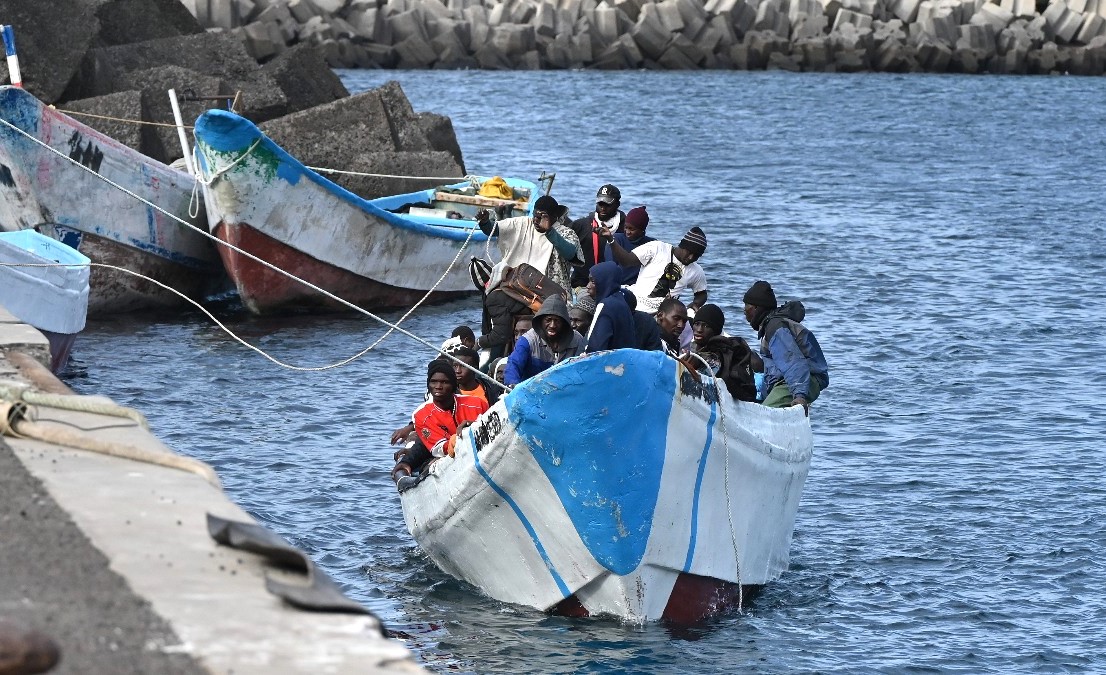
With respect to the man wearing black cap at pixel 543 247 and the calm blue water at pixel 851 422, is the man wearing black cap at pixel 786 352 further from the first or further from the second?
the man wearing black cap at pixel 543 247

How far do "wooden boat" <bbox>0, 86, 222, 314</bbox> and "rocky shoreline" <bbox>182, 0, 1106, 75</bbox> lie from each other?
36.5 metres

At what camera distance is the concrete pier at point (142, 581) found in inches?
172

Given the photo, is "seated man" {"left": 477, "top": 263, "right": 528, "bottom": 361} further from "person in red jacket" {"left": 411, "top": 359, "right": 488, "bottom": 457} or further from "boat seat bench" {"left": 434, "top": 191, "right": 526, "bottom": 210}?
"boat seat bench" {"left": 434, "top": 191, "right": 526, "bottom": 210}

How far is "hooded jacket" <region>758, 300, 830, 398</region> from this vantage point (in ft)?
34.3

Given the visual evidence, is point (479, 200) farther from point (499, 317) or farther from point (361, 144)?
point (499, 317)

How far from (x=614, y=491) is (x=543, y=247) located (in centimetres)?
428

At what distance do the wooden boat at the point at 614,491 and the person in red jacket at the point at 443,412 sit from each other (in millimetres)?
418

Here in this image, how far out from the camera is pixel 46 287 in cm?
1409

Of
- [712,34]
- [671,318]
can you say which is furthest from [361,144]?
[712,34]

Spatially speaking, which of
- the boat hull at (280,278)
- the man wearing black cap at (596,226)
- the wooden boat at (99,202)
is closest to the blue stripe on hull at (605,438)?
the man wearing black cap at (596,226)

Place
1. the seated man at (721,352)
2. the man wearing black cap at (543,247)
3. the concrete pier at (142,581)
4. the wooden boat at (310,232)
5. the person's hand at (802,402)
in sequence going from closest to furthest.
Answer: the concrete pier at (142,581) → the seated man at (721,352) → the person's hand at (802,402) → the man wearing black cap at (543,247) → the wooden boat at (310,232)

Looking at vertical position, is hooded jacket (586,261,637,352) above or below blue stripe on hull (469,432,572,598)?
above

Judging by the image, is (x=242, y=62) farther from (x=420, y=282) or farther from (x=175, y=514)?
(x=175, y=514)

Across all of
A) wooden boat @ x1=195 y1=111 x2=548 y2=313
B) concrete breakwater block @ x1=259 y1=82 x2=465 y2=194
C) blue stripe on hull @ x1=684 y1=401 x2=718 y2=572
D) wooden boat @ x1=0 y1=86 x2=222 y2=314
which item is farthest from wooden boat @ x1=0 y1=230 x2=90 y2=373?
concrete breakwater block @ x1=259 y1=82 x2=465 y2=194
